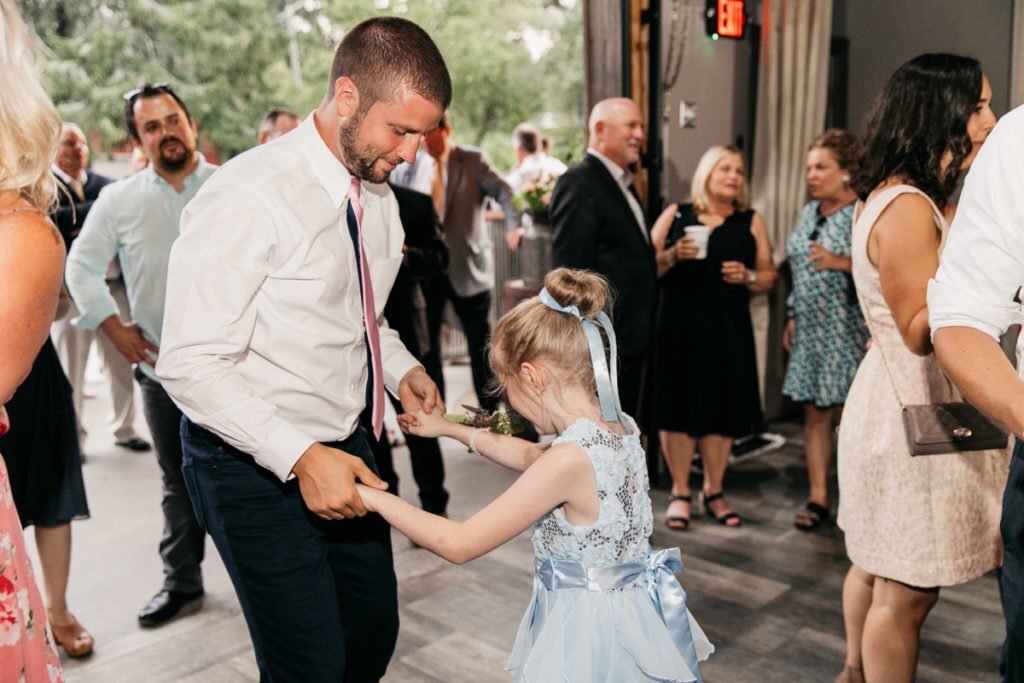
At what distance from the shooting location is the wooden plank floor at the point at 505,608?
278 centimetres

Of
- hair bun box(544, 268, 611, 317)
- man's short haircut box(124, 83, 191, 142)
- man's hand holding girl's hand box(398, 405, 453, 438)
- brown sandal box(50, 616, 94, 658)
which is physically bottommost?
brown sandal box(50, 616, 94, 658)

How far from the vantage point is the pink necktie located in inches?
71.9

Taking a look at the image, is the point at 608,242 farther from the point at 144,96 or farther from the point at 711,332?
the point at 144,96

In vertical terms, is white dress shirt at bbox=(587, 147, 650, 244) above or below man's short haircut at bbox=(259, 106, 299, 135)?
below

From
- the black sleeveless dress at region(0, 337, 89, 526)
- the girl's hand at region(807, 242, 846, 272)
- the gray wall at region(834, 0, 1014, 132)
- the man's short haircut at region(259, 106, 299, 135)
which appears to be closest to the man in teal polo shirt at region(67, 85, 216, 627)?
the black sleeveless dress at region(0, 337, 89, 526)

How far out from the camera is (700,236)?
12.0 feet

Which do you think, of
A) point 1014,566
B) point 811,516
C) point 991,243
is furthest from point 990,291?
point 811,516

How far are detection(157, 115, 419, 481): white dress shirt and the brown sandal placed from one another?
1636 mm

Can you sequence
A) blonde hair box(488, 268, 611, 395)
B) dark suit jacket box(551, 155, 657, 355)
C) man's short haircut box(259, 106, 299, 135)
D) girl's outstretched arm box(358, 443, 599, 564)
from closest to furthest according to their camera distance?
girl's outstretched arm box(358, 443, 599, 564)
blonde hair box(488, 268, 611, 395)
dark suit jacket box(551, 155, 657, 355)
man's short haircut box(259, 106, 299, 135)

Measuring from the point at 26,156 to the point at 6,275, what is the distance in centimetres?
19

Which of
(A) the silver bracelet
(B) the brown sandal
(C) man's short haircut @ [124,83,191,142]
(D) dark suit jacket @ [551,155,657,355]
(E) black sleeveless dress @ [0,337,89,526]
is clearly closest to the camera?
(A) the silver bracelet

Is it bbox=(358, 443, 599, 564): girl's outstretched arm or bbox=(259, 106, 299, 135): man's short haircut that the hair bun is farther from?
bbox=(259, 106, 299, 135): man's short haircut

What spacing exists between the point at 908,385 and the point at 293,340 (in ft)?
4.52

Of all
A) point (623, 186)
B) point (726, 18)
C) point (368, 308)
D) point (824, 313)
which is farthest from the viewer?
point (726, 18)
